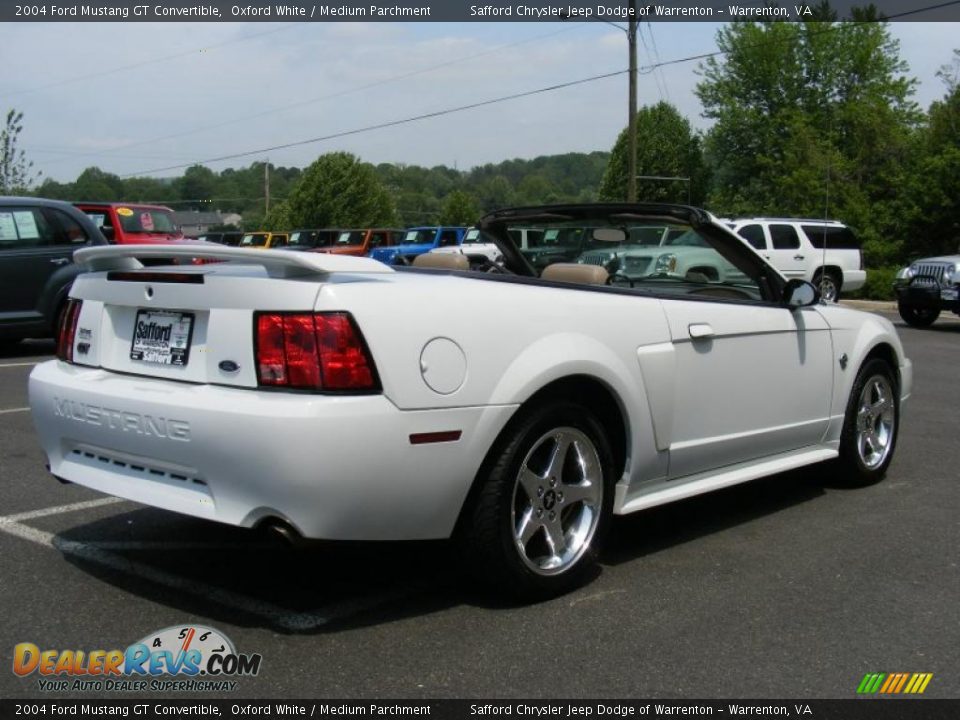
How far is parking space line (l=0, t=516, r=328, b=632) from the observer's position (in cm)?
362

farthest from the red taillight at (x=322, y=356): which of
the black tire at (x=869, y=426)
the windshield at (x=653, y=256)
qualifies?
the black tire at (x=869, y=426)

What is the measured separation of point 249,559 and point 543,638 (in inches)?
56.1

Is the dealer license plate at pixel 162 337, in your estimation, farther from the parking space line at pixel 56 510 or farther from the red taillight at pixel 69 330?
the parking space line at pixel 56 510

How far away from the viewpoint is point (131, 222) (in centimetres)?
1825

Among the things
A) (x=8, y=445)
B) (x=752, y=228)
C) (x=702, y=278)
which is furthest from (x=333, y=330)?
(x=752, y=228)

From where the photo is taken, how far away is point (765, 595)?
3977 millimetres

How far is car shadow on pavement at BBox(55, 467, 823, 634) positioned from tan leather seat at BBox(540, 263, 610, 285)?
3.87 feet

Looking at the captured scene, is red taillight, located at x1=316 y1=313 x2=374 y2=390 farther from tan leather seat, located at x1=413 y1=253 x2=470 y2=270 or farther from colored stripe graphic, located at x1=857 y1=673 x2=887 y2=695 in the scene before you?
colored stripe graphic, located at x1=857 y1=673 x2=887 y2=695

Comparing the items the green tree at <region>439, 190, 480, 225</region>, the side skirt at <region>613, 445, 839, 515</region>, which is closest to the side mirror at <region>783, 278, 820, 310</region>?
the side skirt at <region>613, 445, 839, 515</region>

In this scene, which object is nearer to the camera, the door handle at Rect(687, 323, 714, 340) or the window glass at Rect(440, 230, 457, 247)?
the door handle at Rect(687, 323, 714, 340)

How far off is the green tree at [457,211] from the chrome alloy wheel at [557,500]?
59439 millimetres

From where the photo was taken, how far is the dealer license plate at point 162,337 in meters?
3.64

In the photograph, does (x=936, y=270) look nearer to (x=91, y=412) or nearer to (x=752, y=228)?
(x=752, y=228)

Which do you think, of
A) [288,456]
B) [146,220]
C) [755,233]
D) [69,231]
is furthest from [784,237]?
[288,456]
